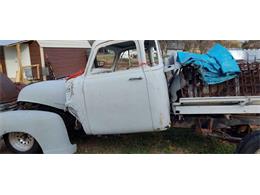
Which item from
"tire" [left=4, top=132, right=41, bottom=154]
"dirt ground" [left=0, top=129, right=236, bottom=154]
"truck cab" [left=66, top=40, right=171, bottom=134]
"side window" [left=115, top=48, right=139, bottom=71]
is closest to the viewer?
"truck cab" [left=66, top=40, right=171, bottom=134]

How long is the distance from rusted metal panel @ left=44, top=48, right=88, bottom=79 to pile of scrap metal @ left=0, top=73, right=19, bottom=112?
8092mm

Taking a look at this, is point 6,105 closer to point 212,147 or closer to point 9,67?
point 212,147

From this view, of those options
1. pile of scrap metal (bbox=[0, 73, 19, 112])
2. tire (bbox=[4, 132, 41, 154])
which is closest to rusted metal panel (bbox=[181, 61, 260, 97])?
tire (bbox=[4, 132, 41, 154])

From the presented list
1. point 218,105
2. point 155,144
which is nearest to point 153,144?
point 155,144

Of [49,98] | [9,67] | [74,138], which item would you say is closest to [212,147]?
[74,138]

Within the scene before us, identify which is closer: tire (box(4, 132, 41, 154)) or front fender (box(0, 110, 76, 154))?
front fender (box(0, 110, 76, 154))

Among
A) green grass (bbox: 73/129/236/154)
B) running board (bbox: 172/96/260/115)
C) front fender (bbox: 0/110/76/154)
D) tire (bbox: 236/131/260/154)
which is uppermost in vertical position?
running board (bbox: 172/96/260/115)

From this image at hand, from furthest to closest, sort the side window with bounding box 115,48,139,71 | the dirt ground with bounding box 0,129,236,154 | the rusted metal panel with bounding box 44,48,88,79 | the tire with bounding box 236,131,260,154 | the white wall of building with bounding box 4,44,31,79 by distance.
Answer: the rusted metal panel with bounding box 44,48,88,79 → the white wall of building with bounding box 4,44,31,79 → the dirt ground with bounding box 0,129,236,154 → the side window with bounding box 115,48,139,71 → the tire with bounding box 236,131,260,154

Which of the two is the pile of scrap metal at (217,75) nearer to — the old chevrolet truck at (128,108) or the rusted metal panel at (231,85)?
the rusted metal panel at (231,85)

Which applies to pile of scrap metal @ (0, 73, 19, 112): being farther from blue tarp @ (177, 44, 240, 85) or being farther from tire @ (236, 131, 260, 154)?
tire @ (236, 131, 260, 154)

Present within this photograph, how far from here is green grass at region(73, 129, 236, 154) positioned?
4.17 metres

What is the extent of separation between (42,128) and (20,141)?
0.61 meters

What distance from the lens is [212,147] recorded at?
4.25 metres

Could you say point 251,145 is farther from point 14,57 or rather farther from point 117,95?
point 14,57
